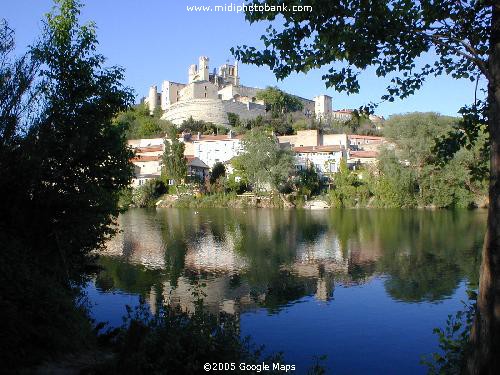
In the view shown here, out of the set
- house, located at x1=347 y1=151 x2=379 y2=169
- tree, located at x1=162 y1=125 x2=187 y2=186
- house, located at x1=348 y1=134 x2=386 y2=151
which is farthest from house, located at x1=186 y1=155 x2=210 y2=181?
house, located at x1=348 y1=134 x2=386 y2=151

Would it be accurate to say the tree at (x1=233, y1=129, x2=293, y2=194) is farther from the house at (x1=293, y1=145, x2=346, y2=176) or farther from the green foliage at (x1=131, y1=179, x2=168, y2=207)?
the green foliage at (x1=131, y1=179, x2=168, y2=207)

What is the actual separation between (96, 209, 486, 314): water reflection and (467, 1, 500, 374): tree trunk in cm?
718

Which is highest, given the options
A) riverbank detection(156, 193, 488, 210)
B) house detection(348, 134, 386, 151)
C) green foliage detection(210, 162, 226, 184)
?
house detection(348, 134, 386, 151)

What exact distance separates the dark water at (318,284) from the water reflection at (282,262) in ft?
0.14

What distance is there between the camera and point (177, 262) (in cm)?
2025

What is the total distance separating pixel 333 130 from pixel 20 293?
Answer: 96298 millimetres

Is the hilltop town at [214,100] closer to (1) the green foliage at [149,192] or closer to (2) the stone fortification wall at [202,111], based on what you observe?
(2) the stone fortification wall at [202,111]

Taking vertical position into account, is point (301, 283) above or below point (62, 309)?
below

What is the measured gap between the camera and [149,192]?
6444cm

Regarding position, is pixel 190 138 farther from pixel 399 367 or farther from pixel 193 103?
pixel 399 367

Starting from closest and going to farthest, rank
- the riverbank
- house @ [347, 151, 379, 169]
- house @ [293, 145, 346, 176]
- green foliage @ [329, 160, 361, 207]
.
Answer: the riverbank < green foliage @ [329, 160, 361, 207] < house @ [293, 145, 346, 176] < house @ [347, 151, 379, 169]

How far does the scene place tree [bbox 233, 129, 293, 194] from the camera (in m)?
58.0

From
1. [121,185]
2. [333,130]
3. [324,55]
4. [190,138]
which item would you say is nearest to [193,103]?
[190,138]

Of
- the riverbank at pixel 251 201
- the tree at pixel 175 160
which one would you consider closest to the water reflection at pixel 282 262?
the riverbank at pixel 251 201
